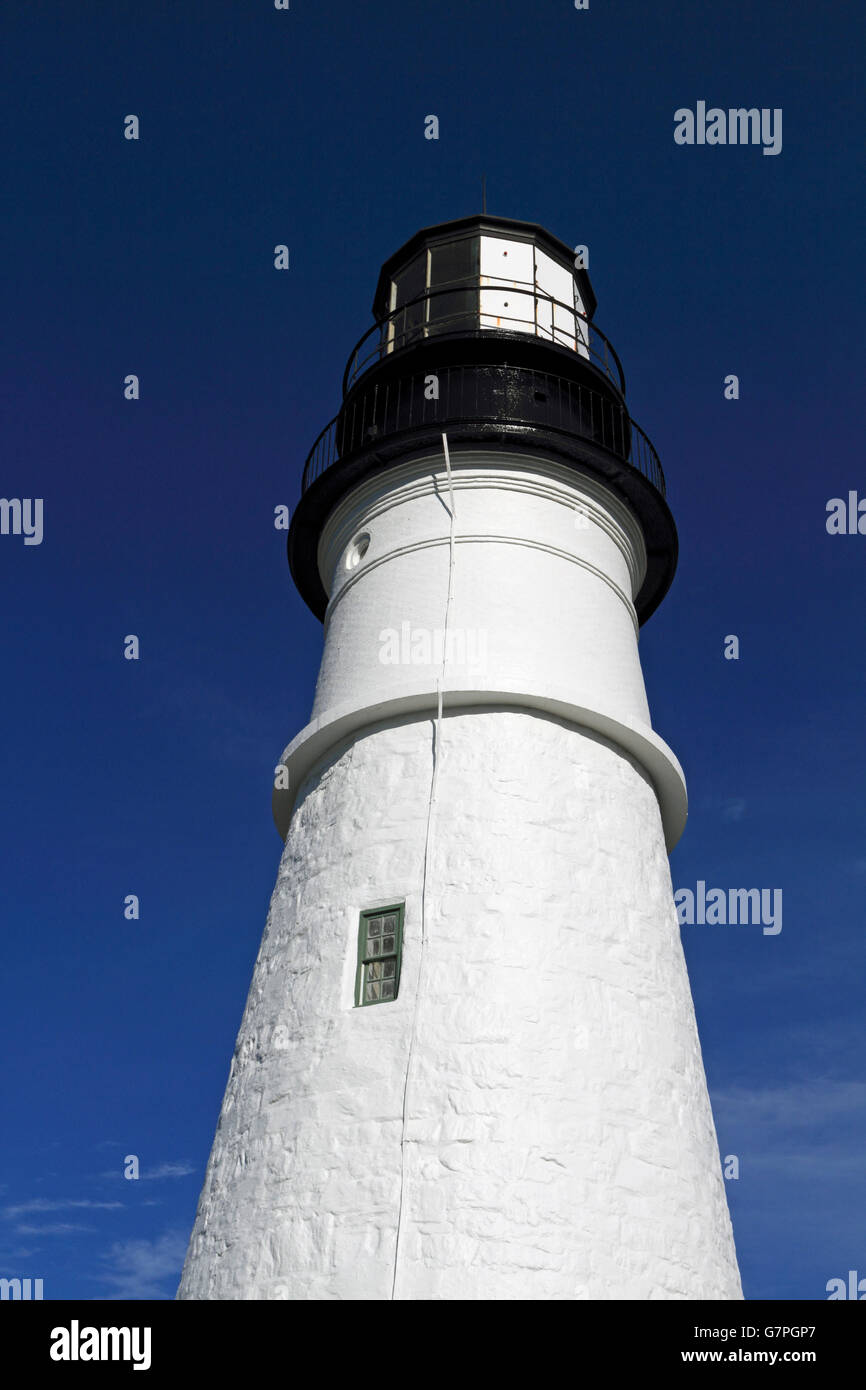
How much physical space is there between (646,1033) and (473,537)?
5.33 m

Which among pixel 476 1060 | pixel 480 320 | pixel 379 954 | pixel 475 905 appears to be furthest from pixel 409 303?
pixel 476 1060

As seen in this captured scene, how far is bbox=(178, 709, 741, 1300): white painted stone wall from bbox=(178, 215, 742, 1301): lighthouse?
23mm

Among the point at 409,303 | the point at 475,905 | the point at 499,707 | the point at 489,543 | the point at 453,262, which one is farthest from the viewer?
the point at 453,262

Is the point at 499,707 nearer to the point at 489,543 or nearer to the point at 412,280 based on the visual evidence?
the point at 489,543

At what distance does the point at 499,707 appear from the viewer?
35.7ft

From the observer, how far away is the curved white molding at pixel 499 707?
35.6 ft

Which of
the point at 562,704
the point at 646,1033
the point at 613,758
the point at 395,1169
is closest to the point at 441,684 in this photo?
the point at 562,704

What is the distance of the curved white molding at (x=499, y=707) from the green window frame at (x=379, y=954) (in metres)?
2.03

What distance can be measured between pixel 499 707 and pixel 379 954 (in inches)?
102

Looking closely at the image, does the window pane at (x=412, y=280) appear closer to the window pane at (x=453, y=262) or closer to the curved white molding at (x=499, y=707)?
the window pane at (x=453, y=262)

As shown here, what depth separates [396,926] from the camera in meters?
9.81

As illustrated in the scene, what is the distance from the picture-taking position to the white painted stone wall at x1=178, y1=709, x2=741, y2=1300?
27.4 ft
